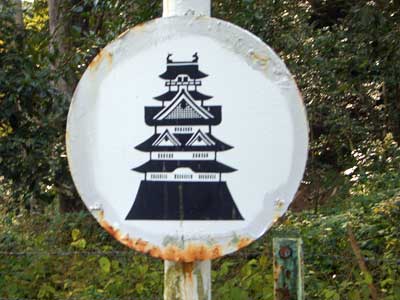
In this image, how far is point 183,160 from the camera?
1.83 metres

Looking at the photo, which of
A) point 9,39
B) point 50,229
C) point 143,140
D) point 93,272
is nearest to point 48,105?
point 9,39

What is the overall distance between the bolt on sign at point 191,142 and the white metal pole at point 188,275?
31 mm

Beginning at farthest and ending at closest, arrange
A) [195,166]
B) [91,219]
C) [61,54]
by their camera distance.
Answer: [91,219], [61,54], [195,166]

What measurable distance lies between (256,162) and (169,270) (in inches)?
14.1

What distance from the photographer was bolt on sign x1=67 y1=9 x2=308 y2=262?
1.82 meters

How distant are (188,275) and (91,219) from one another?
3.75 metres

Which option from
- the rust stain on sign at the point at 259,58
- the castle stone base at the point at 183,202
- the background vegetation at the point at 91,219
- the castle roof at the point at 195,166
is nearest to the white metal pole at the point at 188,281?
the castle stone base at the point at 183,202

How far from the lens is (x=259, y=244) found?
459 cm

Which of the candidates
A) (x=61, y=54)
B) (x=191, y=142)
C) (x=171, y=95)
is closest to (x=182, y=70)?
(x=171, y=95)

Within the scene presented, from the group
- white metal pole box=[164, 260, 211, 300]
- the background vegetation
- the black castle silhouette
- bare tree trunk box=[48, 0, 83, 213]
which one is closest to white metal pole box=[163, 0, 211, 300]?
white metal pole box=[164, 260, 211, 300]

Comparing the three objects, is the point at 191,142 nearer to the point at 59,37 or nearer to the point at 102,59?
the point at 102,59

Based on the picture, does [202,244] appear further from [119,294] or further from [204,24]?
[119,294]

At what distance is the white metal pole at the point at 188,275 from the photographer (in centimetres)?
185

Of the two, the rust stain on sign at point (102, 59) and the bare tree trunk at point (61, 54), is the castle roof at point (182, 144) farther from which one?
the bare tree trunk at point (61, 54)
